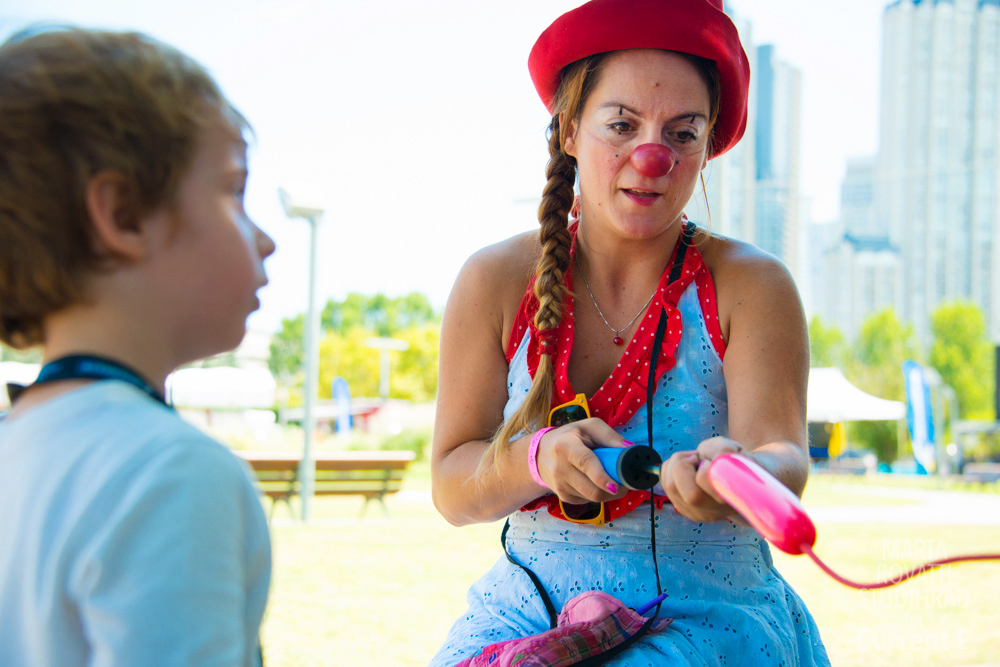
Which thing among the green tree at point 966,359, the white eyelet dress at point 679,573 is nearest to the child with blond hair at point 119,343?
the white eyelet dress at point 679,573

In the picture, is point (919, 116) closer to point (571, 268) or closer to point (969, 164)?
point (969, 164)

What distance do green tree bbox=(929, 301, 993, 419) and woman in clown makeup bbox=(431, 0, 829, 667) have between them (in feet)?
153

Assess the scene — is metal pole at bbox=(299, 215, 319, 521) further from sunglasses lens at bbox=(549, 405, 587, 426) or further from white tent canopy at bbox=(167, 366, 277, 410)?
white tent canopy at bbox=(167, 366, 277, 410)

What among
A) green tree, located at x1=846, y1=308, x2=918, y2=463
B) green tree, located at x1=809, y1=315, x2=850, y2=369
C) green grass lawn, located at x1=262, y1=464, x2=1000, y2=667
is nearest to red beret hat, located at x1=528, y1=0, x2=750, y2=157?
green grass lawn, located at x1=262, y1=464, x2=1000, y2=667

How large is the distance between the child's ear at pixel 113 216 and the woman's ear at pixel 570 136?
116 centimetres

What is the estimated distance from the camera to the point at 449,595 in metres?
5.58

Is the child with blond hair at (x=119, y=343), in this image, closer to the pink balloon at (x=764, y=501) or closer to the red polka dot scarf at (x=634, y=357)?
the pink balloon at (x=764, y=501)

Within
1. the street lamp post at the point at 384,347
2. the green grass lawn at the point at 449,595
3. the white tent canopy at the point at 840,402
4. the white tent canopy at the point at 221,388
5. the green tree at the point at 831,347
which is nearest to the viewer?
the green grass lawn at the point at 449,595

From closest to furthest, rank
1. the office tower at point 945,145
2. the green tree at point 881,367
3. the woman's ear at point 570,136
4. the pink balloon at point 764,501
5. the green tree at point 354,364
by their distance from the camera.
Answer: the pink balloon at point 764,501
the woman's ear at point 570,136
the green tree at point 881,367
the green tree at point 354,364
the office tower at point 945,145

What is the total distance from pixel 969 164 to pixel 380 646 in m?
54.9

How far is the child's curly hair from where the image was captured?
82 centimetres

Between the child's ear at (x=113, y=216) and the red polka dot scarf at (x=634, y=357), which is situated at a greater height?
the child's ear at (x=113, y=216)

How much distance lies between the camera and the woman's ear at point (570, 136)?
6.06 feet

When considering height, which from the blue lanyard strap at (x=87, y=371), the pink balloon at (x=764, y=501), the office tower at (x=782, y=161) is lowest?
the pink balloon at (x=764, y=501)
